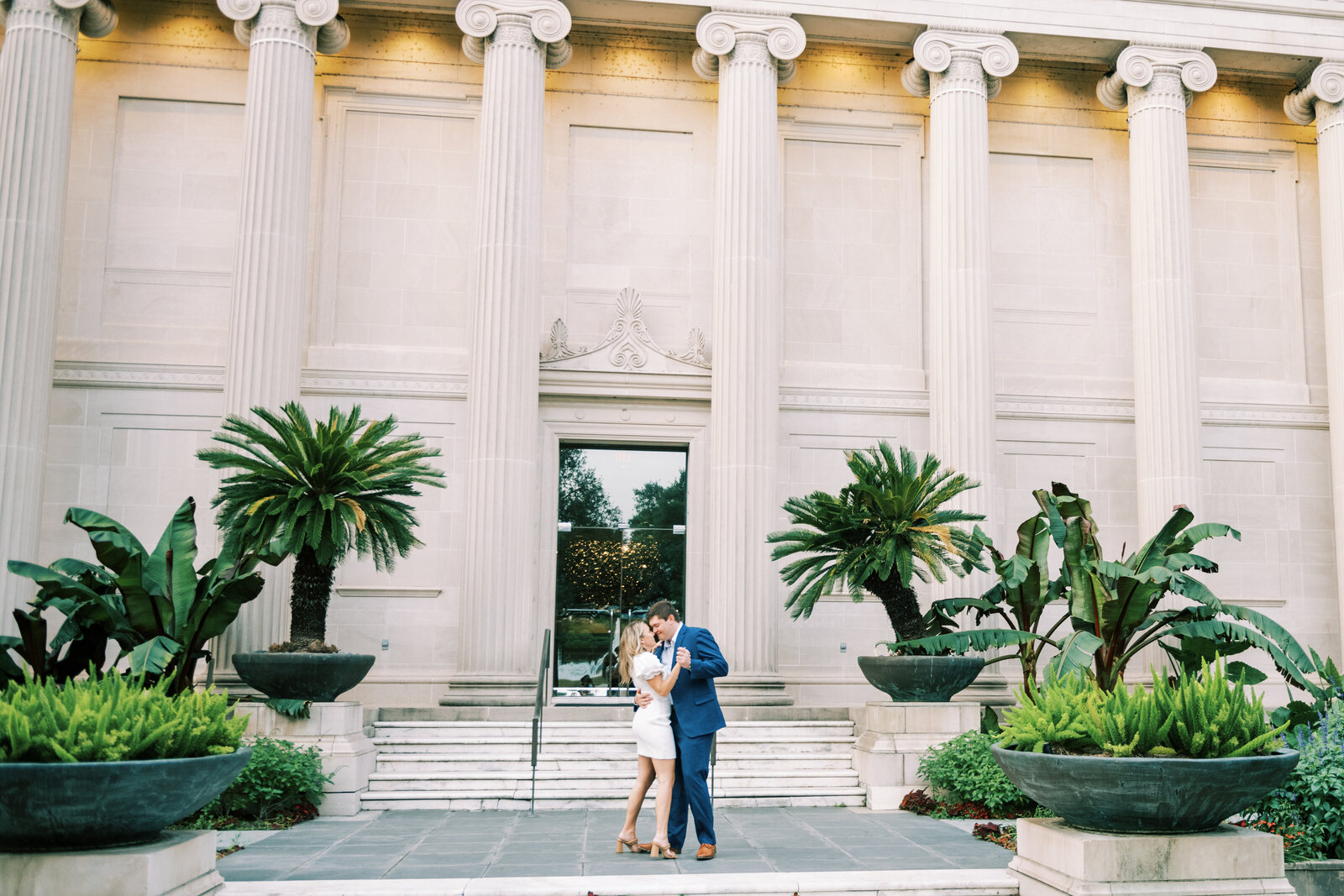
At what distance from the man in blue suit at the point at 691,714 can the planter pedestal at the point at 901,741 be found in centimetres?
422

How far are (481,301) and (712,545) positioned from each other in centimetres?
504

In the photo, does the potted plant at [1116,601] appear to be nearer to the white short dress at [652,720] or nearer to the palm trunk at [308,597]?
the white short dress at [652,720]

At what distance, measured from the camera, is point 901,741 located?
13070mm

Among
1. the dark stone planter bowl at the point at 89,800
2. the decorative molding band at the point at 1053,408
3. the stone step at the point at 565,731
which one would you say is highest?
the decorative molding band at the point at 1053,408

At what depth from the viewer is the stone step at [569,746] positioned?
46.0ft

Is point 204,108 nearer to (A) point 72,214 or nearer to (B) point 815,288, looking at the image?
(A) point 72,214

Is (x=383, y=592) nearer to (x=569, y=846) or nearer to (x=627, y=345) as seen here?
(x=627, y=345)

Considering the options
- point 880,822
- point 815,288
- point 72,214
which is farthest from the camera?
point 815,288

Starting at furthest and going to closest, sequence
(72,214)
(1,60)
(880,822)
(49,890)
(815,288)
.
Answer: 1. (815,288)
2. (72,214)
3. (1,60)
4. (880,822)
5. (49,890)

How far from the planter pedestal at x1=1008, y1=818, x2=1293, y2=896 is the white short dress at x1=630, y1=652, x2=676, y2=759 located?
3.10 metres

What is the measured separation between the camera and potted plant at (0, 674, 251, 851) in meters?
6.11

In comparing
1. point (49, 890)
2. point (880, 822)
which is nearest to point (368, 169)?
point (880, 822)

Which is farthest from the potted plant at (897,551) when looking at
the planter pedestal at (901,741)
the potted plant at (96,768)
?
the potted plant at (96,768)

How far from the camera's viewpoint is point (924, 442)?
19.7m
